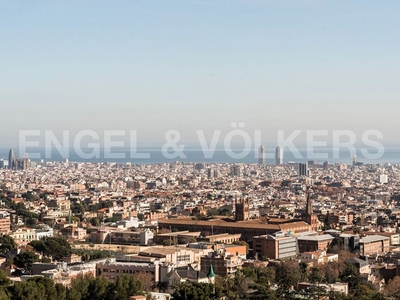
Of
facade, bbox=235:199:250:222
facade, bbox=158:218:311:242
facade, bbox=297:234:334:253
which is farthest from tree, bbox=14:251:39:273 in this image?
facade, bbox=235:199:250:222

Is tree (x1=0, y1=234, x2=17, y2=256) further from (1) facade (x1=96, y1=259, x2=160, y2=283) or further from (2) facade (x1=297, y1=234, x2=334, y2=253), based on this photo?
(2) facade (x1=297, y1=234, x2=334, y2=253)

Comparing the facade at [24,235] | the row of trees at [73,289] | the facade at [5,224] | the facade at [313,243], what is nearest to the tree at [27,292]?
the row of trees at [73,289]

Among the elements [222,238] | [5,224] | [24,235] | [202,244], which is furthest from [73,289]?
[5,224]

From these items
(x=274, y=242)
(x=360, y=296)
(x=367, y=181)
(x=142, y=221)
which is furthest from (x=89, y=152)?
(x=360, y=296)

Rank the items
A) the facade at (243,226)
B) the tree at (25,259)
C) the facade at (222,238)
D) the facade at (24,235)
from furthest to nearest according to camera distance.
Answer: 1. the facade at (243,226)
2. the facade at (24,235)
3. the facade at (222,238)
4. the tree at (25,259)

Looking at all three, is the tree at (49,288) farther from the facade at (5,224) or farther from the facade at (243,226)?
the facade at (5,224)
